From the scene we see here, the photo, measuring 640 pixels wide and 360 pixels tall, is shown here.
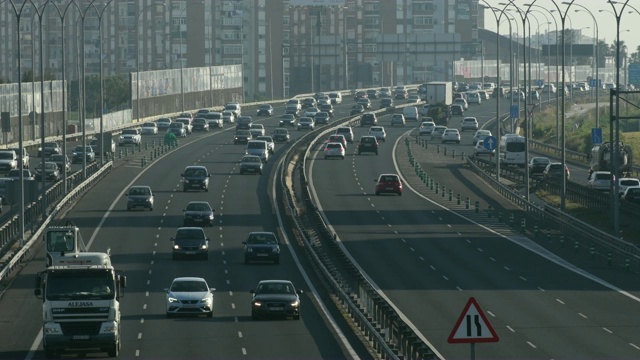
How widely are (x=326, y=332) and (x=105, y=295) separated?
8.55m

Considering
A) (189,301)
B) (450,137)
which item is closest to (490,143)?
(450,137)

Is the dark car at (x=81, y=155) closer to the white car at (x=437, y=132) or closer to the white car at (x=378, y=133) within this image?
the white car at (x=378, y=133)

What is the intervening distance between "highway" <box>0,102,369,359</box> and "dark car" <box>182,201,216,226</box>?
542mm

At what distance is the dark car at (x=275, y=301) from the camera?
1818 inches

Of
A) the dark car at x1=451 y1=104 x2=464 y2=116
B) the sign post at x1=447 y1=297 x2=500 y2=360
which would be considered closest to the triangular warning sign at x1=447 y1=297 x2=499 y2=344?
the sign post at x1=447 y1=297 x2=500 y2=360

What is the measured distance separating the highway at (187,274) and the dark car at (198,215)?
1.78ft

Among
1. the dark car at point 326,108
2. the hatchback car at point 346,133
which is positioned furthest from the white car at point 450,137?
the dark car at point 326,108

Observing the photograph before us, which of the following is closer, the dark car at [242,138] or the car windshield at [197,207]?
the car windshield at [197,207]

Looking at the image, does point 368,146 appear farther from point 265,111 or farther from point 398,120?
point 265,111

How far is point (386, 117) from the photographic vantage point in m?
179

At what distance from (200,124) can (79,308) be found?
118 m

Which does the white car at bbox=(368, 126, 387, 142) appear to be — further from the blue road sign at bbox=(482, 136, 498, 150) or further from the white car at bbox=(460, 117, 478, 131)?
the blue road sign at bbox=(482, 136, 498, 150)

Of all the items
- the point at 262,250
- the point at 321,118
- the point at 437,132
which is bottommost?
the point at 262,250

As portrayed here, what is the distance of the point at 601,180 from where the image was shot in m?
97.7
